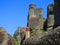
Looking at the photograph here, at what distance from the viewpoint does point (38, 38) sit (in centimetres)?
297

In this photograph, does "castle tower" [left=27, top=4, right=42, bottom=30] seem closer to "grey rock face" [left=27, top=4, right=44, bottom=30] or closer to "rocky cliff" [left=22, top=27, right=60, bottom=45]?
"grey rock face" [left=27, top=4, right=44, bottom=30]

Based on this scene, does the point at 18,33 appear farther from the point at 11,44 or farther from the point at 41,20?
the point at 11,44

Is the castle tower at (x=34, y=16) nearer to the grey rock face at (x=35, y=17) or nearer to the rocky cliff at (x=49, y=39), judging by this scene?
the grey rock face at (x=35, y=17)

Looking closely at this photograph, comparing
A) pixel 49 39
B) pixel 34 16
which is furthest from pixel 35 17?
pixel 49 39

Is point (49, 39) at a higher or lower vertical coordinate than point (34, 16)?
higher

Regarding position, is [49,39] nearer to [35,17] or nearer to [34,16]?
[34,16]

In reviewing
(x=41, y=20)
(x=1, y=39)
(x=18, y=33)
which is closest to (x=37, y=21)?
(x=41, y=20)

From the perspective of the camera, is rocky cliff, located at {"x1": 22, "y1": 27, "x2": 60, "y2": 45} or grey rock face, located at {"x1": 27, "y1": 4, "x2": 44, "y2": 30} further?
grey rock face, located at {"x1": 27, "y1": 4, "x2": 44, "y2": 30}

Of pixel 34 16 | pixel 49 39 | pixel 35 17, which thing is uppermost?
pixel 49 39

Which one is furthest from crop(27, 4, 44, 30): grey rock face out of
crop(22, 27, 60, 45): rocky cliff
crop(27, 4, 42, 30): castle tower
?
crop(22, 27, 60, 45): rocky cliff

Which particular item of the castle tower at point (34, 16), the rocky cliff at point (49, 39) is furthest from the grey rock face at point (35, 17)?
the rocky cliff at point (49, 39)

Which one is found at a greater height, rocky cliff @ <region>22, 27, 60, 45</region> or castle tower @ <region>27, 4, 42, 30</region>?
rocky cliff @ <region>22, 27, 60, 45</region>

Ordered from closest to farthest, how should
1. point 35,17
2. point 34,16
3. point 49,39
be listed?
point 49,39 < point 34,16 < point 35,17

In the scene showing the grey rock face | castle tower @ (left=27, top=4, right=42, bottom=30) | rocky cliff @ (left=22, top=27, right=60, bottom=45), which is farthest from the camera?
castle tower @ (left=27, top=4, right=42, bottom=30)
